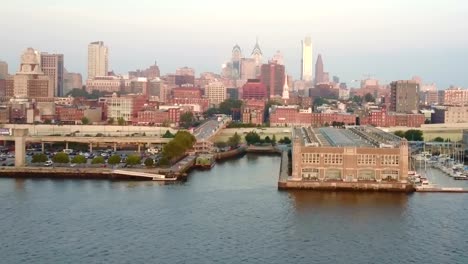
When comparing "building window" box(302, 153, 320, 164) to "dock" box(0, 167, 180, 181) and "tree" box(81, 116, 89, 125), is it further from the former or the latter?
"tree" box(81, 116, 89, 125)

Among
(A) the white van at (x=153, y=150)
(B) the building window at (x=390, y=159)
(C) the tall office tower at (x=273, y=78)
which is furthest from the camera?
(C) the tall office tower at (x=273, y=78)

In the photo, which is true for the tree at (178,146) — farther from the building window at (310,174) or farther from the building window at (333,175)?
the building window at (333,175)

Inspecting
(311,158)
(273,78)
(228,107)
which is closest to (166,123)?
(228,107)

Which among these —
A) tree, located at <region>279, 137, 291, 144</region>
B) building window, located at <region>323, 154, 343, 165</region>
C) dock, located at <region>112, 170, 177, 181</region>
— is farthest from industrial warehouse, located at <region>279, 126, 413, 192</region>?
tree, located at <region>279, 137, 291, 144</region>

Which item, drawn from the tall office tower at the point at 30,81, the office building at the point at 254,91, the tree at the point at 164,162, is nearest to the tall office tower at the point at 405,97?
the office building at the point at 254,91

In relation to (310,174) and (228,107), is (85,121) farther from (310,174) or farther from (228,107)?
(310,174)

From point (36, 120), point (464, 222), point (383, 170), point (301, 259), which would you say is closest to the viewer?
point (301, 259)

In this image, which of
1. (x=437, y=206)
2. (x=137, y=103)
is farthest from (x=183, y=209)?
(x=137, y=103)

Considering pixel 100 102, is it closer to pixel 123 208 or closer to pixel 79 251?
pixel 123 208
